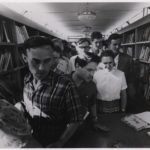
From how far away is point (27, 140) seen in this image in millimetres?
882

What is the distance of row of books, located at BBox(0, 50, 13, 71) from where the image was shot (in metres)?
1.73

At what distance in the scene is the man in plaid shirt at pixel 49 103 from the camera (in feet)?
3.15

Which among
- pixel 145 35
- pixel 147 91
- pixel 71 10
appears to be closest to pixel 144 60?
pixel 145 35

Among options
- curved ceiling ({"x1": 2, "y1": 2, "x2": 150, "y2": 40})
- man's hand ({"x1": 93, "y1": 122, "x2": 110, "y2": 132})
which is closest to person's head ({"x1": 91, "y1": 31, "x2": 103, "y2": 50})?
curved ceiling ({"x1": 2, "y1": 2, "x2": 150, "y2": 40})

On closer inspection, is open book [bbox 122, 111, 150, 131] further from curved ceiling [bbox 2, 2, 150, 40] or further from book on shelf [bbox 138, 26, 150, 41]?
book on shelf [bbox 138, 26, 150, 41]

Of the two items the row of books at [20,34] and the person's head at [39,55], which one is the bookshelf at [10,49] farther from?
the person's head at [39,55]

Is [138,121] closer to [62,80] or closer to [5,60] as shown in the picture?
[62,80]

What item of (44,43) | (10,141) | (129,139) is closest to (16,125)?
(10,141)

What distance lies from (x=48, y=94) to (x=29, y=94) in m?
0.12

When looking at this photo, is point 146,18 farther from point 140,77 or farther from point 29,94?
point 29,94

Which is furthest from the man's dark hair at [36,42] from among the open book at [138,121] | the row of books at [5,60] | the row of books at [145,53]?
the row of books at [145,53]

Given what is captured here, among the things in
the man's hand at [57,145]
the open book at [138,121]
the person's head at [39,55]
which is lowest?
the open book at [138,121]

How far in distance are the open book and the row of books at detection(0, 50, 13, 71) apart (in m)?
1.13

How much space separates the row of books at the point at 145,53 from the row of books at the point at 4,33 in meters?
1.77
